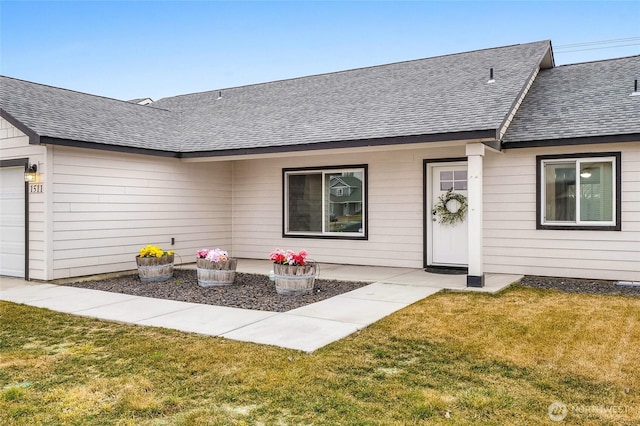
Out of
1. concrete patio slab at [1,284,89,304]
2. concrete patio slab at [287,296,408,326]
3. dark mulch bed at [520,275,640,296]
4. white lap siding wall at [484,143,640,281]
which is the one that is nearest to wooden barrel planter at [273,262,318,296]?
concrete patio slab at [287,296,408,326]

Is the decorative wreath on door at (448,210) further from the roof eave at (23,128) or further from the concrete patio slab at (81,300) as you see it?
the roof eave at (23,128)

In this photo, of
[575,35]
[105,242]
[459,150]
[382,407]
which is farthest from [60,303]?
[575,35]

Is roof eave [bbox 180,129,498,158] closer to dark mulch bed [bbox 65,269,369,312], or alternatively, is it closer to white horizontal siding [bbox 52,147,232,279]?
white horizontal siding [bbox 52,147,232,279]

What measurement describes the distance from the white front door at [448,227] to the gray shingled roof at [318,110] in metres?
1.27

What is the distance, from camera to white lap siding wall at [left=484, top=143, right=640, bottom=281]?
7520 millimetres

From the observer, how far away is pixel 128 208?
9.12 meters

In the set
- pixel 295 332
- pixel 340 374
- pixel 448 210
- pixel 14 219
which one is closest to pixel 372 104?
pixel 448 210

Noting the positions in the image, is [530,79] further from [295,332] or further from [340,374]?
[340,374]

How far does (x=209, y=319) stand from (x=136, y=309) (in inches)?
45.3

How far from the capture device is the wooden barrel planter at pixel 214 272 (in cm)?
740

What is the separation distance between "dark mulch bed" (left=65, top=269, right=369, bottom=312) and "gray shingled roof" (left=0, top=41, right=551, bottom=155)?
247 centimetres

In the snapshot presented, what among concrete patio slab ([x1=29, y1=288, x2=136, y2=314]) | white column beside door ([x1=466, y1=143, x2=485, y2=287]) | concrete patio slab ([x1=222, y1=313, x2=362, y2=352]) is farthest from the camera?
white column beside door ([x1=466, y1=143, x2=485, y2=287])

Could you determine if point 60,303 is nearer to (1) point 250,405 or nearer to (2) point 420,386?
(1) point 250,405

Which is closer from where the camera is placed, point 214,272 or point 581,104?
point 214,272
